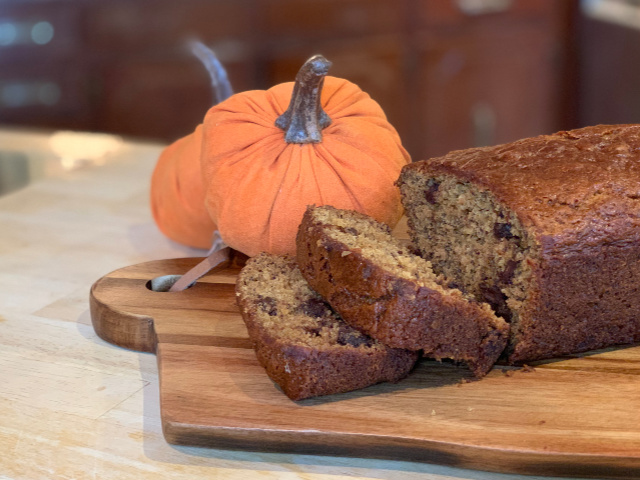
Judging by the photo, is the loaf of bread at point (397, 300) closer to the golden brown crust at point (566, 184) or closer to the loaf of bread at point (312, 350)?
the loaf of bread at point (312, 350)

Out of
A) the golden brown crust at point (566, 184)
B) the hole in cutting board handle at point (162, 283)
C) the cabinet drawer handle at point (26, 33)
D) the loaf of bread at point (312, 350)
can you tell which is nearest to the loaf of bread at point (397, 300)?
the loaf of bread at point (312, 350)

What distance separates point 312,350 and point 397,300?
0.73ft

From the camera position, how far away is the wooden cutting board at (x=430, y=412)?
1.48 metres

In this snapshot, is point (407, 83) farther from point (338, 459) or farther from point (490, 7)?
point (338, 459)

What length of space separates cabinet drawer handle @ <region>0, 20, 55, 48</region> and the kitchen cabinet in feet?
0.03

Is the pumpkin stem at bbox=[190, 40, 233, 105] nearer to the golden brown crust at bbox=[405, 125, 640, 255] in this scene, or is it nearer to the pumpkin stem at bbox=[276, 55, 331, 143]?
the pumpkin stem at bbox=[276, 55, 331, 143]

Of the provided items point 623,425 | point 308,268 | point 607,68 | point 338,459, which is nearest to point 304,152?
point 308,268

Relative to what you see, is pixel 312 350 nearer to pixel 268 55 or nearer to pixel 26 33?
pixel 268 55

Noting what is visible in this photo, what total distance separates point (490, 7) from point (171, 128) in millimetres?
2862

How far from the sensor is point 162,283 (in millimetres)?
2273

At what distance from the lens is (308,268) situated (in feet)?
6.10

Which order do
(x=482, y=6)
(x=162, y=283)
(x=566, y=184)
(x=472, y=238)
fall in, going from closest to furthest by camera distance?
(x=566, y=184), (x=472, y=238), (x=162, y=283), (x=482, y=6)

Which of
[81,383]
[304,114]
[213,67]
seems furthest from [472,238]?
[213,67]

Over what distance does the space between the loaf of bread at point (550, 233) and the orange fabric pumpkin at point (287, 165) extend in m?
0.24
